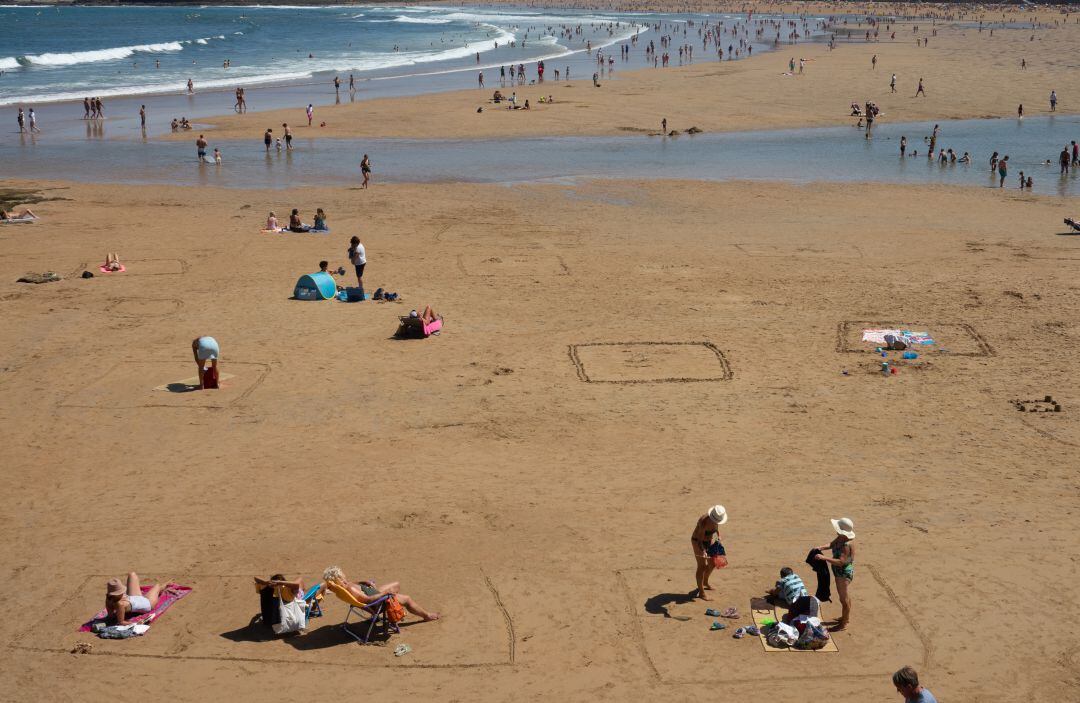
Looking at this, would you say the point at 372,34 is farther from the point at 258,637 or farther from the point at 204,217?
the point at 258,637

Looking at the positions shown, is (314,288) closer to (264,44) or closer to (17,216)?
(17,216)

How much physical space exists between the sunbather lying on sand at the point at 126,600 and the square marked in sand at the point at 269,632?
214 millimetres

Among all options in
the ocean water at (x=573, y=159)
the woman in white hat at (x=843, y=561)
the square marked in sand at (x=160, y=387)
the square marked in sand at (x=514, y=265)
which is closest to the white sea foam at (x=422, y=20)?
the ocean water at (x=573, y=159)

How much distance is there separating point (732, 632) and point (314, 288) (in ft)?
46.9

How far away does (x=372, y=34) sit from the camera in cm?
12219

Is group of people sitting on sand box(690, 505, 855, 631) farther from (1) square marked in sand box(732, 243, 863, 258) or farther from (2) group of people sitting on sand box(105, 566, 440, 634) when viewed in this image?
(1) square marked in sand box(732, 243, 863, 258)

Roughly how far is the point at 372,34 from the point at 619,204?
320 feet

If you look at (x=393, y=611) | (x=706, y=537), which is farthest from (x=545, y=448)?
(x=393, y=611)

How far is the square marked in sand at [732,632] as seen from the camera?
1045 cm

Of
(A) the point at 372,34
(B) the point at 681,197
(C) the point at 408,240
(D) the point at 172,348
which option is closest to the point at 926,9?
(A) the point at 372,34

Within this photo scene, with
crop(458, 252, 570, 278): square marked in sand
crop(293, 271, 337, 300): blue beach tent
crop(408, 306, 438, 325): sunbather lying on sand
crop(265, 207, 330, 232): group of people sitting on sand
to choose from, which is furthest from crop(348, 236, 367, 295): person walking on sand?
crop(265, 207, 330, 232): group of people sitting on sand

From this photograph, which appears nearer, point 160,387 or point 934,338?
point 160,387

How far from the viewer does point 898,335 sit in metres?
20.3

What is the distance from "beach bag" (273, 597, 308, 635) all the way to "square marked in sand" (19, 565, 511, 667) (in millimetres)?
102
